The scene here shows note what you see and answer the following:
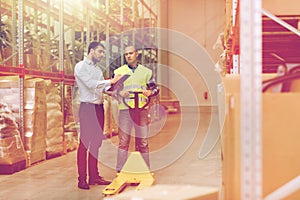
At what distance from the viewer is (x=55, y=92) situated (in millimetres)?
8375

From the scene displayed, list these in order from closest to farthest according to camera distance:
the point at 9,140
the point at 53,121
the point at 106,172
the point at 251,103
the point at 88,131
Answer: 1. the point at 251,103
2. the point at 88,131
3. the point at 9,140
4. the point at 106,172
5. the point at 53,121

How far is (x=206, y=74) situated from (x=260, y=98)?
19750mm

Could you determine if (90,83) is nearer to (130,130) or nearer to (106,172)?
(130,130)

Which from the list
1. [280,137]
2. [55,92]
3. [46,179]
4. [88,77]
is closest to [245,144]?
[280,137]

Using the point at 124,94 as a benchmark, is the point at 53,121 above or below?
below

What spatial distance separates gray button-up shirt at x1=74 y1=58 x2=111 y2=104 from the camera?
561 centimetres

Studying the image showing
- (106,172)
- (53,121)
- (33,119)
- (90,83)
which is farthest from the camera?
(53,121)

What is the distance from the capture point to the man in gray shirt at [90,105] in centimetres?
565

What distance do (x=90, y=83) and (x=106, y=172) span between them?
1.96 meters

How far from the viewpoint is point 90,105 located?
569 cm

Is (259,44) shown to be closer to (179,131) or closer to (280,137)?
(280,137)

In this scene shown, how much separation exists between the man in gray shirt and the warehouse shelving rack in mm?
1527

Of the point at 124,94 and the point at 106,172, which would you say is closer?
the point at 124,94

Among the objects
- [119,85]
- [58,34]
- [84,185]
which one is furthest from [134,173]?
[58,34]
